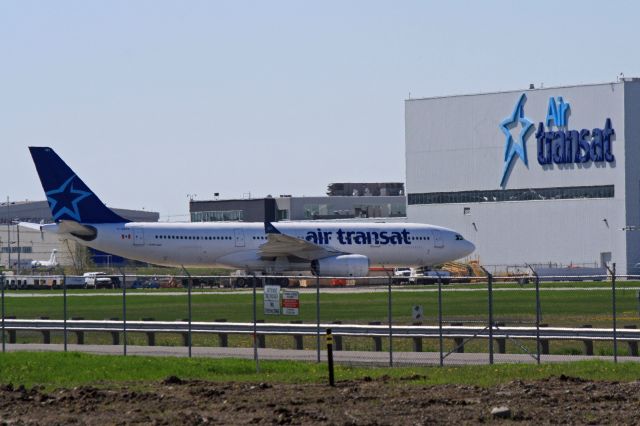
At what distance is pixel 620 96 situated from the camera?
285 feet

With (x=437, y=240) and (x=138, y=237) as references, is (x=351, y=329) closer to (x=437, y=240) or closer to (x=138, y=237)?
(x=138, y=237)

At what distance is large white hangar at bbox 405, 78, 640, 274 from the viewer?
87250 millimetres

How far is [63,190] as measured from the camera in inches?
2729

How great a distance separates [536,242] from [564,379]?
6966 cm

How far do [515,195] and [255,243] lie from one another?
2649cm

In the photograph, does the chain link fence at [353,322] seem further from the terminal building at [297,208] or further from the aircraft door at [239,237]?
the terminal building at [297,208]

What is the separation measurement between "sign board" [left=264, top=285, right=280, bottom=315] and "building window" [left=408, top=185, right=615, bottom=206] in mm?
62291

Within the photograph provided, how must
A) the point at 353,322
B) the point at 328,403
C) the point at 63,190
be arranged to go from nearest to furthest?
the point at 328,403
the point at 353,322
the point at 63,190

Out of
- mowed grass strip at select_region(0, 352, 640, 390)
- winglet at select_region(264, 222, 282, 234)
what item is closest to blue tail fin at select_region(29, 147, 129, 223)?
winglet at select_region(264, 222, 282, 234)

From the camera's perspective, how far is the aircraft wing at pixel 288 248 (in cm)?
7088

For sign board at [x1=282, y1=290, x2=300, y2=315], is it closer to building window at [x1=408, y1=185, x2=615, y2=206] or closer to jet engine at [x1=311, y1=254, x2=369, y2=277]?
jet engine at [x1=311, y1=254, x2=369, y2=277]

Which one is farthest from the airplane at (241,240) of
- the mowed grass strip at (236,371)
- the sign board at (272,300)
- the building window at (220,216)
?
the building window at (220,216)

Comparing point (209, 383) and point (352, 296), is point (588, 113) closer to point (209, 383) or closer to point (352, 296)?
point (352, 296)

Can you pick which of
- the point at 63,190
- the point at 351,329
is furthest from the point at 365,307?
the point at 63,190
